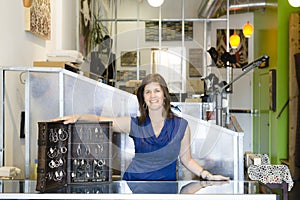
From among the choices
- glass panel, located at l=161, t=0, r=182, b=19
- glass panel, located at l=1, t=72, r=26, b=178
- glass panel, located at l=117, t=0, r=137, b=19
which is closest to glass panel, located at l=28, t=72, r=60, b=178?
glass panel, located at l=1, t=72, r=26, b=178

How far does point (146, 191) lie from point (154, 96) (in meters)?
0.72

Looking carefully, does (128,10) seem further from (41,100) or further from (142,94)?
(142,94)

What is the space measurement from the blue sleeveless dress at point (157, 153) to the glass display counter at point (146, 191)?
366 millimetres

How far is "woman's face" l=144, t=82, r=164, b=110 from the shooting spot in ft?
8.10

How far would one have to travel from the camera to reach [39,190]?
74.8 inches

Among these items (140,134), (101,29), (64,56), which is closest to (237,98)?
(101,29)

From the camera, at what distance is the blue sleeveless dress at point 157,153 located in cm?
246

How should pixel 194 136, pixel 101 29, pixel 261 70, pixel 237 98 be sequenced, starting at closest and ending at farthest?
1. pixel 194 136
2. pixel 101 29
3. pixel 261 70
4. pixel 237 98

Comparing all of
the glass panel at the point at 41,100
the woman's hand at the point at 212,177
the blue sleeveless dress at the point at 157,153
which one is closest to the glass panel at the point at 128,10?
the glass panel at the point at 41,100

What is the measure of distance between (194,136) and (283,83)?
459 centimetres

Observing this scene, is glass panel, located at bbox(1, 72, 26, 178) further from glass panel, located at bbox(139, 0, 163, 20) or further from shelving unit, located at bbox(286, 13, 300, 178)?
shelving unit, located at bbox(286, 13, 300, 178)

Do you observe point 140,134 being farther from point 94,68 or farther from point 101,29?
point 101,29

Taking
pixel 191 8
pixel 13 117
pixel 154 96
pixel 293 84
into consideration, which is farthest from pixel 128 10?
pixel 154 96

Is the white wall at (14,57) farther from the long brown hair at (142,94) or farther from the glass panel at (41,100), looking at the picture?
the long brown hair at (142,94)
